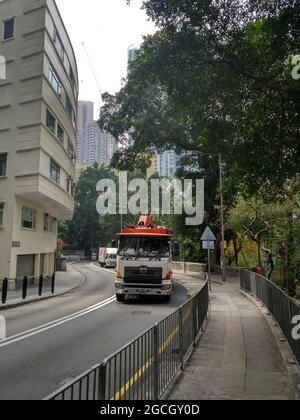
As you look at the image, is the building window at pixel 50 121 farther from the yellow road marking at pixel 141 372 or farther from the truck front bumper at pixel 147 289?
the yellow road marking at pixel 141 372

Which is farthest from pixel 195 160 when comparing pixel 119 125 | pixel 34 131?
pixel 34 131

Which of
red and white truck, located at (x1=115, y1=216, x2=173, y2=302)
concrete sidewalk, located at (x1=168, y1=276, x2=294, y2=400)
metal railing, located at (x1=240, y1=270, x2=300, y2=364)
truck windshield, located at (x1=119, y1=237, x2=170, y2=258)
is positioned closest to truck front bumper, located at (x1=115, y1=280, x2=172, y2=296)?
red and white truck, located at (x1=115, y1=216, x2=173, y2=302)

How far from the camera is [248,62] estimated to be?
30.2 feet

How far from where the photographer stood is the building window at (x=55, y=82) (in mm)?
25903

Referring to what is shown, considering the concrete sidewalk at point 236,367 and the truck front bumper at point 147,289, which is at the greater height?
the truck front bumper at point 147,289

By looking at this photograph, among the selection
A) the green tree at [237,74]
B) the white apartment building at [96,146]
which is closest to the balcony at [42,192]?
the green tree at [237,74]

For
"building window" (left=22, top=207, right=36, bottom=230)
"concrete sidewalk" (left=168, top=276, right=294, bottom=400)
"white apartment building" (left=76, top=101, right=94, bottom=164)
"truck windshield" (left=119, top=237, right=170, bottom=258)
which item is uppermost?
"white apartment building" (left=76, top=101, right=94, bottom=164)

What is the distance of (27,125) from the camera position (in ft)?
78.7

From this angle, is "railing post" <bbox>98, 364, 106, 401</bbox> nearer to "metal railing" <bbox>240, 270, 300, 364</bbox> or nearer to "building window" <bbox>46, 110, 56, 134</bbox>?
"metal railing" <bbox>240, 270, 300, 364</bbox>

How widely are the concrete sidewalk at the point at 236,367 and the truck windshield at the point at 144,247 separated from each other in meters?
5.17

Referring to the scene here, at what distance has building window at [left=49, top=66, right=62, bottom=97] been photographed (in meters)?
25.9

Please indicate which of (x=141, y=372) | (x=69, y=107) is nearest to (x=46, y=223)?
(x=69, y=107)

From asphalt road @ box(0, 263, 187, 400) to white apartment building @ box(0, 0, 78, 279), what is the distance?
7359 mm

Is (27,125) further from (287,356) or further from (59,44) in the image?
(287,356)
